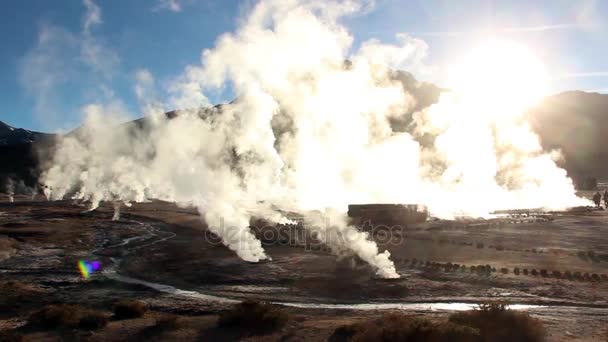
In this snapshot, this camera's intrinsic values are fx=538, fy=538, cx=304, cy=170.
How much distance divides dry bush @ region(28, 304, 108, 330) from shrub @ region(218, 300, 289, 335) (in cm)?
435

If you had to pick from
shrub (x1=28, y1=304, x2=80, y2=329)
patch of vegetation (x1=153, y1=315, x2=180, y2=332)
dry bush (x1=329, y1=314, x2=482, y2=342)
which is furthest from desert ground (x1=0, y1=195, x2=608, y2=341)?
dry bush (x1=329, y1=314, x2=482, y2=342)

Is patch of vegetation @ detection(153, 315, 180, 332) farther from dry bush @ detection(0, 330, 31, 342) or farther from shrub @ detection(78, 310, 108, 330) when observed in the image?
dry bush @ detection(0, 330, 31, 342)

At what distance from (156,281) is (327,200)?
215 feet

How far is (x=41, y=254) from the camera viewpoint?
131 feet

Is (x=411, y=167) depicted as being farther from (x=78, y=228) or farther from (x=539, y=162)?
(x=78, y=228)

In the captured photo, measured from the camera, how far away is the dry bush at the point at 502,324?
16.7 meters

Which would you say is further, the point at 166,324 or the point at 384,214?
the point at 384,214

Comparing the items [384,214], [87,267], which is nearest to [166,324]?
[87,267]

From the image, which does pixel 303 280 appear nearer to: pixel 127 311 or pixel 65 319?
pixel 127 311

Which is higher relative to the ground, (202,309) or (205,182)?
(205,182)

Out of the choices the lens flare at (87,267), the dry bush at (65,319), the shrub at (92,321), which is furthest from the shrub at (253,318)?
the lens flare at (87,267)

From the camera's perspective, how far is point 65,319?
1919 cm

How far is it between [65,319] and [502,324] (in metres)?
15.0

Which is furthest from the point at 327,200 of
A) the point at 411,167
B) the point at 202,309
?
the point at 202,309
